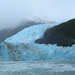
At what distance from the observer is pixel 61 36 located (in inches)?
977

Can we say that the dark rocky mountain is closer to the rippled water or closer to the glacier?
the glacier

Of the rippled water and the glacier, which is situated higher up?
the glacier

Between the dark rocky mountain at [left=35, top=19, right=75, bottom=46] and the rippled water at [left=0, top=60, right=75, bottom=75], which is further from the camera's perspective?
the dark rocky mountain at [left=35, top=19, right=75, bottom=46]

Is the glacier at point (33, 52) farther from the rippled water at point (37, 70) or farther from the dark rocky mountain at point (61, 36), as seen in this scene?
the dark rocky mountain at point (61, 36)

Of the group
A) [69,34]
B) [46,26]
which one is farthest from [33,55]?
[46,26]

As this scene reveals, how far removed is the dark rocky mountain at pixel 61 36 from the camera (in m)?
24.1

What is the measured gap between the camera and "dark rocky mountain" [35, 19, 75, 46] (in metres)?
24.1

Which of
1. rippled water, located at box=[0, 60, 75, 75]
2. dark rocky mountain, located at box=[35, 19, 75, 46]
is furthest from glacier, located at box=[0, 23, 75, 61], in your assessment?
dark rocky mountain, located at box=[35, 19, 75, 46]

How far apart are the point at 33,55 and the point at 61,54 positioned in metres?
2.78

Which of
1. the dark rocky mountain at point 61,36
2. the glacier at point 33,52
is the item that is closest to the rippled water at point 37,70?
the glacier at point 33,52

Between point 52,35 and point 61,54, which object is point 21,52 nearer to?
point 61,54

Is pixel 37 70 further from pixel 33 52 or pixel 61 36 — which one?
pixel 61 36

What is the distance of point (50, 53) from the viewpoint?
17.7 metres

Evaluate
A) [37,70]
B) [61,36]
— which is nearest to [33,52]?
[37,70]
